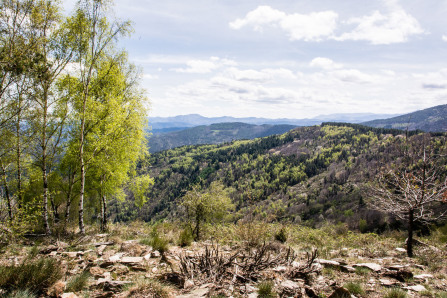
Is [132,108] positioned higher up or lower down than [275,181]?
higher up

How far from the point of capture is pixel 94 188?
60.2 feet

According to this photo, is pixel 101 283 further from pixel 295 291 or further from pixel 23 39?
pixel 23 39

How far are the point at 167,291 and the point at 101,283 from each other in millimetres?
2076

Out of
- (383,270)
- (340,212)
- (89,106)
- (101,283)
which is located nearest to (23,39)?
(89,106)

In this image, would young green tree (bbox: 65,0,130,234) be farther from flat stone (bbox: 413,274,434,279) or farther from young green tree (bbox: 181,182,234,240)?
flat stone (bbox: 413,274,434,279)

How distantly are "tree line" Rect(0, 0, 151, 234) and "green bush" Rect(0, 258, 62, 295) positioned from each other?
152 inches

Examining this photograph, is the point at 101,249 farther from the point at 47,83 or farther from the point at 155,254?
the point at 47,83

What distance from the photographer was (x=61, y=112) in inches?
565

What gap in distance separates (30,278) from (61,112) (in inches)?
469

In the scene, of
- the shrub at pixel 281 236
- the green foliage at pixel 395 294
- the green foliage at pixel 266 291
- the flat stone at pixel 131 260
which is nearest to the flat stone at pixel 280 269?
the green foliage at pixel 266 291

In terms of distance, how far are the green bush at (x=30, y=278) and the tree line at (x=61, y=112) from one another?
152 inches

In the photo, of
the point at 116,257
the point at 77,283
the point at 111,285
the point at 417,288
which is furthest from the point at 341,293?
the point at 116,257

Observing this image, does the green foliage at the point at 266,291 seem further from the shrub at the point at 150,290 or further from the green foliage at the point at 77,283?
the green foliage at the point at 77,283

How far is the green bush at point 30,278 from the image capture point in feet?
17.4
